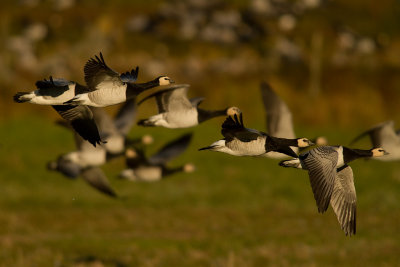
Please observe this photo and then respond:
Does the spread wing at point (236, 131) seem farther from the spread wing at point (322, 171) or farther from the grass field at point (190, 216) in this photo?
the grass field at point (190, 216)

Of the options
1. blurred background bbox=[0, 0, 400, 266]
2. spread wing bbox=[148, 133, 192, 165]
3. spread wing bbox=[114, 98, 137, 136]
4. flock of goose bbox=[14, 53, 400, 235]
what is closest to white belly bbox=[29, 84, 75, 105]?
flock of goose bbox=[14, 53, 400, 235]

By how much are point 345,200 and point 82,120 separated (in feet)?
9.15

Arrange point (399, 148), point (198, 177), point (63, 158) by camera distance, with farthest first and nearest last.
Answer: point (198, 177) < point (63, 158) < point (399, 148)

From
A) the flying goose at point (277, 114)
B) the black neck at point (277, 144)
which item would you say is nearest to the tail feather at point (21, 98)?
the black neck at point (277, 144)

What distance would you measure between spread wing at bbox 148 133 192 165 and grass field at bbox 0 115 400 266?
6.96ft

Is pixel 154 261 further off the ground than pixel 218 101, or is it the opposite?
pixel 218 101

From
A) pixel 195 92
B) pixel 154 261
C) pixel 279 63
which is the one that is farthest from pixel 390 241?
pixel 279 63

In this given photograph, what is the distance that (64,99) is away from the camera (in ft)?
23.5

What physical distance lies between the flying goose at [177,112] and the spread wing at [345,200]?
1367 millimetres

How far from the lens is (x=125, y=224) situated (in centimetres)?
2264

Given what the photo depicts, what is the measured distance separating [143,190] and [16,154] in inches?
A: 293

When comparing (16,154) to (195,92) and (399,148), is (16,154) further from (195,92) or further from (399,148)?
(399,148)

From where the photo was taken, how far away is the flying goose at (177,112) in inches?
348

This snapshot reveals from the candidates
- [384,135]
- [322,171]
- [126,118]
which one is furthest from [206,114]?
[126,118]
